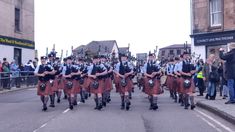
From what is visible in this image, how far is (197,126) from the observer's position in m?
12.4

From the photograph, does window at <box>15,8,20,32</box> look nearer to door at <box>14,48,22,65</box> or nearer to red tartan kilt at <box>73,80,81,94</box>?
door at <box>14,48,22,65</box>

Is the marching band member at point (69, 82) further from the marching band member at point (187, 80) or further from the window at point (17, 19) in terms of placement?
the window at point (17, 19)

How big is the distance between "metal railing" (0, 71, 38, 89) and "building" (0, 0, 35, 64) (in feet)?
13.0

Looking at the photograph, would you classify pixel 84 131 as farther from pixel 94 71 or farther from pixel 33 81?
pixel 33 81

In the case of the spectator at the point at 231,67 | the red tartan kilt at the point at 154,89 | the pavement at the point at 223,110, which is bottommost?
the pavement at the point at 223,110

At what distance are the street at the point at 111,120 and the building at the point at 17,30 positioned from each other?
2098cm

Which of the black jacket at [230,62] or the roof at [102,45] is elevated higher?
the roof at [102,45]

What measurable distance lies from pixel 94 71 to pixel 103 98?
1.73 m

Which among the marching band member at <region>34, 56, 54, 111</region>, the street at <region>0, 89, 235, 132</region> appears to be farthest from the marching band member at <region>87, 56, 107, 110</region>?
the marching band member at <region>34, 56, 54, 111</region>

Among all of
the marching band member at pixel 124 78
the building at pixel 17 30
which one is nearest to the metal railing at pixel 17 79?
the building at pixel 17 30

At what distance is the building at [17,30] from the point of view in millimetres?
37344

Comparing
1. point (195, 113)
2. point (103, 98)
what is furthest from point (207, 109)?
point (103, 98)

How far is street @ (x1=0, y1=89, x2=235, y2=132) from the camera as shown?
12.0 m

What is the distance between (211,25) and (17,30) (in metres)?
16.9
